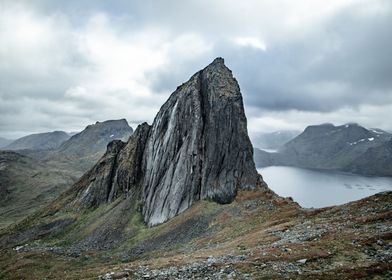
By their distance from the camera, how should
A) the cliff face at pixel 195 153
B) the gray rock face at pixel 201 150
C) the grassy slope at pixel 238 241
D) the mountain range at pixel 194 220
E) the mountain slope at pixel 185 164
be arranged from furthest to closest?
the cliff face at pixel 195 153 < the gray rock face at pixel 201 150 < the mountain slope at pixel 185 164 < the mountain range at pixel 194 220 < the grassy slope at pixel 238 241

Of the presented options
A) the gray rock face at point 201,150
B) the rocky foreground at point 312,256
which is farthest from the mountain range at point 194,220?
the gray rock face at point 201,150

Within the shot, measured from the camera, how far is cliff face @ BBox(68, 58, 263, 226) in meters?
81.8

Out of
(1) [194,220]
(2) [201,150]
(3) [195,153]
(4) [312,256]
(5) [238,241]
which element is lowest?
(5) [238,241]

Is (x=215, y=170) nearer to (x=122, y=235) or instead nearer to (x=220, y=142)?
(x=220, y=142)

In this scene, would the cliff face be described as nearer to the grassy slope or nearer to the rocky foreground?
the grassy slope

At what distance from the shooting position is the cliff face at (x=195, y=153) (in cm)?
8175

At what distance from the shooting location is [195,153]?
85750mm

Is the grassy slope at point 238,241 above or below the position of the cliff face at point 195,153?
below

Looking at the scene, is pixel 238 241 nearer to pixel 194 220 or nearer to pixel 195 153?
pixel 194 220

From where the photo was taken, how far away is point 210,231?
204 ft

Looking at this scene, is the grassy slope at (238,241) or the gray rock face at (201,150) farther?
the gray rock face at (201,150)

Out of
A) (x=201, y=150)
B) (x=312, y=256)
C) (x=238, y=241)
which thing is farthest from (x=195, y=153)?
(x=312, y=256)

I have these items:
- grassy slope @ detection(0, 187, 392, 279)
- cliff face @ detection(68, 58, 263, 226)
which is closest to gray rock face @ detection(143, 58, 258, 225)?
cliff face @ detection(68, 58, 263, 226)

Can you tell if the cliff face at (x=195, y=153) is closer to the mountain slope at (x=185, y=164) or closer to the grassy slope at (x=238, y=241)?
the mountain slope at (x=185, y=164)
